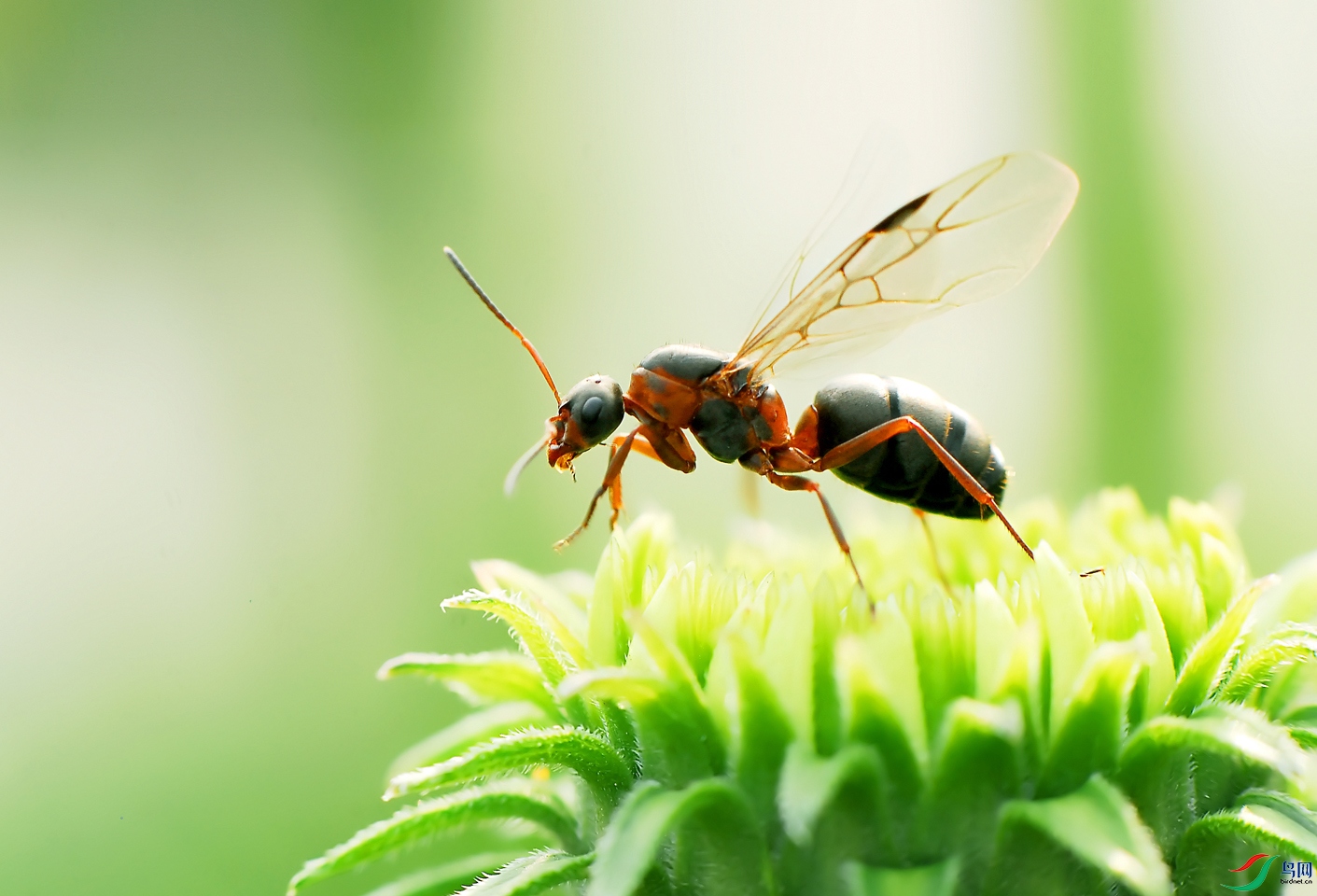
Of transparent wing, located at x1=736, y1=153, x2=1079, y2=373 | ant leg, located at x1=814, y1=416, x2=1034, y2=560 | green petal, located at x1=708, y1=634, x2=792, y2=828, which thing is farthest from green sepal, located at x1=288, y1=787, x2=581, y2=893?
transparent wing, located at x1=736, y1=153, x2=1079, y2=373

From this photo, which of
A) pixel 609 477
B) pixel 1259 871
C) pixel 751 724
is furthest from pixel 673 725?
pixel 609 477

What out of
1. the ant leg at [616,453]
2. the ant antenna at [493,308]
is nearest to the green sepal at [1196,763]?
the ant leg at [616,453]

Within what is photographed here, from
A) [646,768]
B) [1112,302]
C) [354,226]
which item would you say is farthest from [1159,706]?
[354,226]

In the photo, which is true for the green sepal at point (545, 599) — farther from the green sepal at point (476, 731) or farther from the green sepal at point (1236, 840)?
the green sepal at point (1236, 840)

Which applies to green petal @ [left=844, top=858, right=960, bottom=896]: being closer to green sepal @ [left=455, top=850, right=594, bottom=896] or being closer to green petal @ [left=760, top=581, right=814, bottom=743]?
green petal @ [left=760, top=581, right=814, bottom=743]

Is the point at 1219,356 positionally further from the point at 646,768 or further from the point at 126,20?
the point at 126,20

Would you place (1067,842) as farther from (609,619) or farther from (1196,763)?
Result: (609,619)

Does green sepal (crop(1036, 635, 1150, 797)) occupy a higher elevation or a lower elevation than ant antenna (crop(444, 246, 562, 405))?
lower
